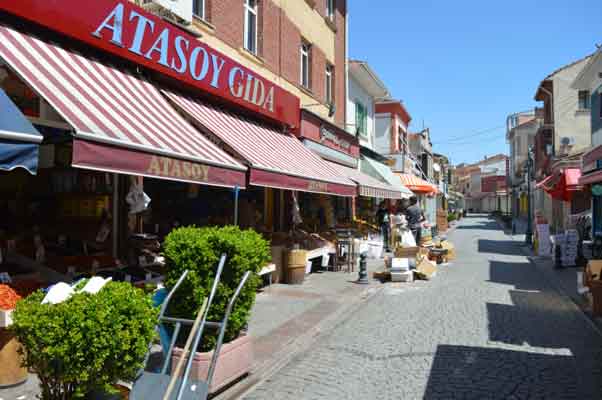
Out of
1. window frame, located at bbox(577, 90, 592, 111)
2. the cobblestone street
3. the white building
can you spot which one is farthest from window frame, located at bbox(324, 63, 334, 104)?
window frame, located at bbox(577, 90, 592, 111)

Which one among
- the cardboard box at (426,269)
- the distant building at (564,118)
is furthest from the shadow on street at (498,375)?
the distant building at (564,118)

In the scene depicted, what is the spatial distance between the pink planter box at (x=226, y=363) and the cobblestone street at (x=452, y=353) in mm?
271

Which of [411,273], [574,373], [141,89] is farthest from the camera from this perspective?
[411,273]

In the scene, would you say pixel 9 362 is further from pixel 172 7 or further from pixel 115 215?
pixel 172 7

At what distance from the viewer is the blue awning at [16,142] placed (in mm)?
4176

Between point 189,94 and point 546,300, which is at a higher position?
point 189,94

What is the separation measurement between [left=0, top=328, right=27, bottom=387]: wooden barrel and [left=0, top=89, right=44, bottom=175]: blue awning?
5.12ft

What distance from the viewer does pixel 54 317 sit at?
117 inches

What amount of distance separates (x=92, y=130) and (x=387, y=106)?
27.1m

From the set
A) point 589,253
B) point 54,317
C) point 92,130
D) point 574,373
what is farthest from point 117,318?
point 589,253

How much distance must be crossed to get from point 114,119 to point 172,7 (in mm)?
3766

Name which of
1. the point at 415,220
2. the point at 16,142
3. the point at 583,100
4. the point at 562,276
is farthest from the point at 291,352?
the point at 583,100

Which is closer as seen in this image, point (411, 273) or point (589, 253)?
point (411, 273)

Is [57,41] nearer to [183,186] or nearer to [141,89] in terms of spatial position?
[141,89]
